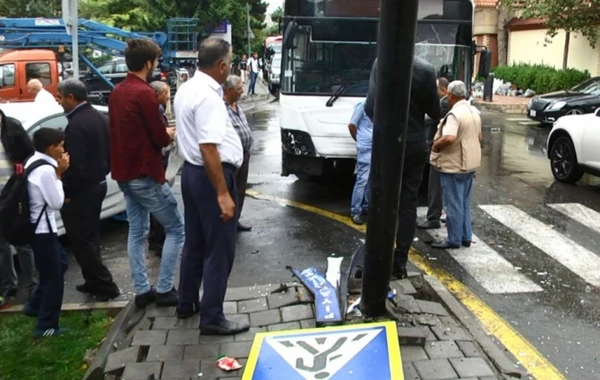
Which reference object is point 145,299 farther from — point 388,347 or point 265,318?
point 388,347

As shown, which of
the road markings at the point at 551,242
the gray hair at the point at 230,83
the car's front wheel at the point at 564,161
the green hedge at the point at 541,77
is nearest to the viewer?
the gray hair at the point at 230,83

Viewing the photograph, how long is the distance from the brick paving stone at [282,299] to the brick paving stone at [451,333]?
1032mm

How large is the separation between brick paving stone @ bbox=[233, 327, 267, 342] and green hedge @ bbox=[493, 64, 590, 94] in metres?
22.7

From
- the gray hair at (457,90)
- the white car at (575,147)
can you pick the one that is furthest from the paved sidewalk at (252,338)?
the white car at (575,147)

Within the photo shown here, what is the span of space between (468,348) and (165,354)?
1.86 meters

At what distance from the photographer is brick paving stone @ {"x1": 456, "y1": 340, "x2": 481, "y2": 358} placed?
153 inches

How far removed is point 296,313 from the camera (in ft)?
14.5

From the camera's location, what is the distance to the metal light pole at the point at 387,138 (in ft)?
12.3

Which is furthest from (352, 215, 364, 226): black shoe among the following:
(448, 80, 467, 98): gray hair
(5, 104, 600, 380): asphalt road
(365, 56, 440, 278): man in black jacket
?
(365, 56, 440, 278): man in black jacket

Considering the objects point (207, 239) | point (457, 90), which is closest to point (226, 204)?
point (207, 239)

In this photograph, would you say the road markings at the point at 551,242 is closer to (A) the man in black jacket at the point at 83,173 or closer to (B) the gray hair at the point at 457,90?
(B) the gray hair at the point at 457,90

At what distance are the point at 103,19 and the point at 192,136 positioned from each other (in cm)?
3692

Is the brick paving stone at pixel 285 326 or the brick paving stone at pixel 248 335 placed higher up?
the brick paving stone at pixel 285 326

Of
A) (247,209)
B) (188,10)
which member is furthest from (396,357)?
(188,10)
